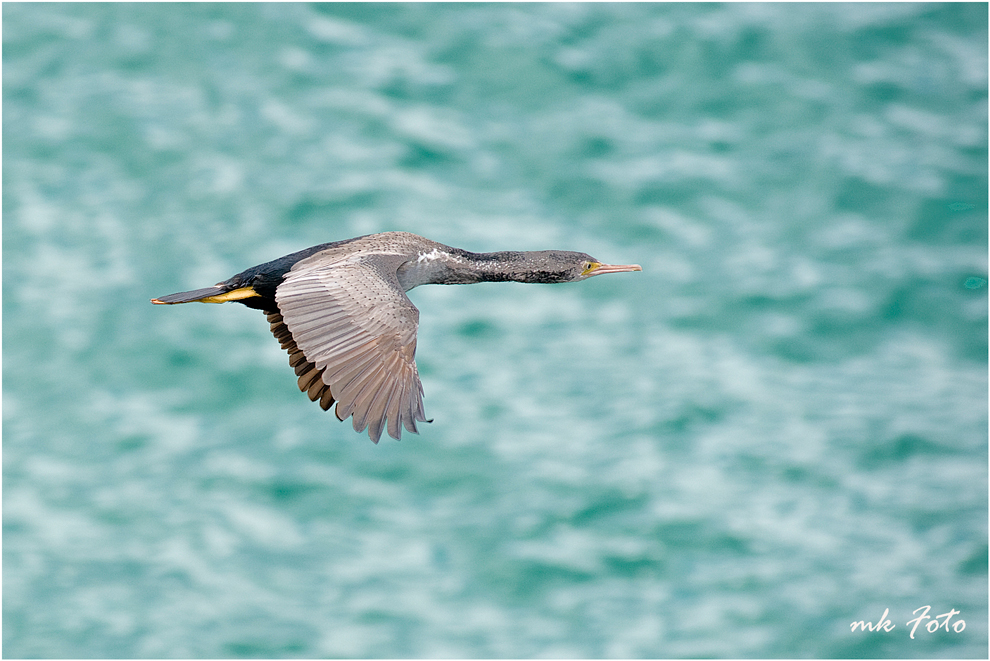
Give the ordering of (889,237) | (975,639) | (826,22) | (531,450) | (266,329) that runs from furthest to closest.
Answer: (826,22) < (889,237) < (266,329) < (531,450) < (975,639)

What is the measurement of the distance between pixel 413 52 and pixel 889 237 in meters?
8.40

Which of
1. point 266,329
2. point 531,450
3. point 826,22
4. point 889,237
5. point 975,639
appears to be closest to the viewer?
point 975,639

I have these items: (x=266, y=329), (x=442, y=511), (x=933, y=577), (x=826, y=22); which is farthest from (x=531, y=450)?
(x=826, y=22)

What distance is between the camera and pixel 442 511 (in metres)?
17.2

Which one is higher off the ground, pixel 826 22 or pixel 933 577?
pixel 826 22

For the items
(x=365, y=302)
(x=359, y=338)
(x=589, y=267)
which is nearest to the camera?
(x=359, y=338)

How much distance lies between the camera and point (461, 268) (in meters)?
9.62

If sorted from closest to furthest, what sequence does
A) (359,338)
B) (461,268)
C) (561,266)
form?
(359,338) < (461,268) < (561,266)

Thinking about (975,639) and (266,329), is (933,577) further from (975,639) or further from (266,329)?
(266,329)
